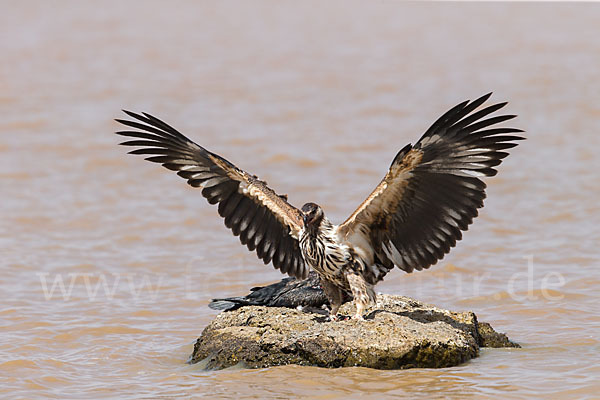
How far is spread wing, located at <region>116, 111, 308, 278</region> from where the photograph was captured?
758cm

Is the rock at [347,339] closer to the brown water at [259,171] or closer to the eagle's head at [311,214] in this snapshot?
the brown water at [259,171]

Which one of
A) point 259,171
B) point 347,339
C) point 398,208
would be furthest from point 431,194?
point 259,171

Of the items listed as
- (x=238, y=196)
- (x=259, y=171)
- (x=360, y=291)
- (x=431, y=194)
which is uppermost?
(x=259, y=171)

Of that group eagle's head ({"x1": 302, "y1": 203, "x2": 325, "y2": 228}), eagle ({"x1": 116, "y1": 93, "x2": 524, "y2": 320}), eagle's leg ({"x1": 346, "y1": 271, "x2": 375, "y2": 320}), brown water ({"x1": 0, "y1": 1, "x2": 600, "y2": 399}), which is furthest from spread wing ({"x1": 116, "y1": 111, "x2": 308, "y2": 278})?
brown water ({"x1": 0, "y1": 1, "x2": 600, "y2": 399})

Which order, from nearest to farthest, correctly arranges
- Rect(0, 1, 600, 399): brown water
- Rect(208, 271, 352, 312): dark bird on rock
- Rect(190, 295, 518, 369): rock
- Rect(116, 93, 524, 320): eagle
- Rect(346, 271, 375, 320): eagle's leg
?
Rect(190, 295, 518, 369): rock → Rect(116, 93, 524, 320): eagle → Rect(346, 271, 375, 320): eagle's leg → Rect(0, 1, 600, 399): brown water → Rect(208, 271, 352, 312): dark bird on rock

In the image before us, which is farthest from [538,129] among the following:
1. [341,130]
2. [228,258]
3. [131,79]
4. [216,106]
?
[131,79]

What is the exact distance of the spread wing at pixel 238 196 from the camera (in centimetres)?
758

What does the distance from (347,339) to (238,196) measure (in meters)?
1.83

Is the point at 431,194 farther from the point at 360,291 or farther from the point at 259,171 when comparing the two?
the point at 259,171

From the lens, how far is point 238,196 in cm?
773

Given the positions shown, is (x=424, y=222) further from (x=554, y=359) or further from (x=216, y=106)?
(x=216, y=106)

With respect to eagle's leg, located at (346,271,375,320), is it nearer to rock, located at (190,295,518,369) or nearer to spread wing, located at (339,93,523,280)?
rock, located at (190,295,518,369)

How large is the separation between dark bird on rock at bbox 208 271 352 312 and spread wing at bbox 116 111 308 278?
110mm

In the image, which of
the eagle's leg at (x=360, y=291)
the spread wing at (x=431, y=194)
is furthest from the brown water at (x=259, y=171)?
the spread wing at (x=431, y=194)
